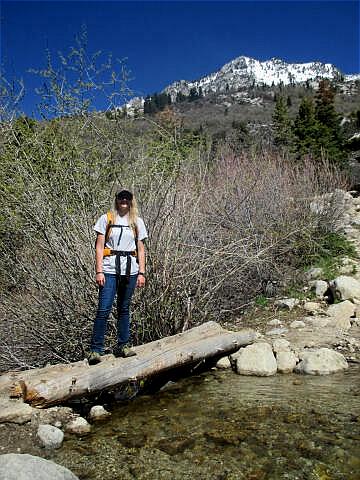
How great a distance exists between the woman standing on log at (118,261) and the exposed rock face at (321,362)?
79.5 inches

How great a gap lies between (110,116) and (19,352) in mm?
3327

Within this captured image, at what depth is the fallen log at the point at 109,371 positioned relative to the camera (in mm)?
4141

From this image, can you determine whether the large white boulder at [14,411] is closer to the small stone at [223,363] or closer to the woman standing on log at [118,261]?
the woman standing on log at [118,261]

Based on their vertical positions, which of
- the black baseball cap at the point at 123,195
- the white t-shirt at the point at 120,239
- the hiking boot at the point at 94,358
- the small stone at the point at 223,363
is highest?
the black baseball cap at the point at 123,195

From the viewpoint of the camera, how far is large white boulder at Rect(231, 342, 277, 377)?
5324 millimetres

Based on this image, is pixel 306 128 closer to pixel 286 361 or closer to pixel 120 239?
pixel 286 361

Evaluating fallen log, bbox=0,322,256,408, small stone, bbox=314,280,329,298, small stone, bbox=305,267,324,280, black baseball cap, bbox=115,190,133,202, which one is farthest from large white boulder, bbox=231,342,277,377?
small stone, bbox=305,267,324,280

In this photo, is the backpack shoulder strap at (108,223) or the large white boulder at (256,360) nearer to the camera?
the backpack shoulder strap at (108,223)

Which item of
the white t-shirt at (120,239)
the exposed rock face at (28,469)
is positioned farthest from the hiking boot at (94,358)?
the exposed rock face at (28,469)

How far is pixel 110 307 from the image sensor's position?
4.67m

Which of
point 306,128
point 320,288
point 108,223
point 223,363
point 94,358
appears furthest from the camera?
point 306,128

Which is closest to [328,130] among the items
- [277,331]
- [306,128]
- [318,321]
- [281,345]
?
[306,128]

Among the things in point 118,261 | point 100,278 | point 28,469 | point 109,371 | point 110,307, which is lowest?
point 28,469

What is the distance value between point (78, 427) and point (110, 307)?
3.79ft
